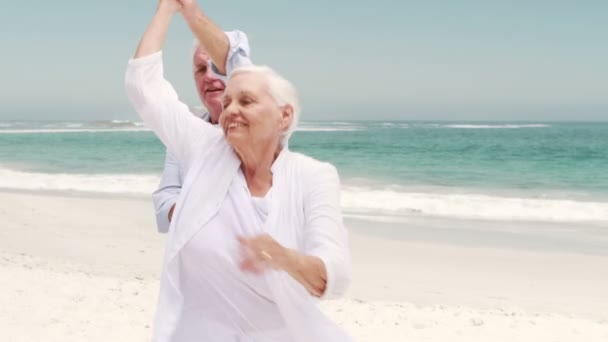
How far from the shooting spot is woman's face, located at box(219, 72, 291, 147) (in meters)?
2.10

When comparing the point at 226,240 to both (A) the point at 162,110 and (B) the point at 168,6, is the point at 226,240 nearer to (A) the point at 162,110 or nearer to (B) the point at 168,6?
(A) the point at 162,110

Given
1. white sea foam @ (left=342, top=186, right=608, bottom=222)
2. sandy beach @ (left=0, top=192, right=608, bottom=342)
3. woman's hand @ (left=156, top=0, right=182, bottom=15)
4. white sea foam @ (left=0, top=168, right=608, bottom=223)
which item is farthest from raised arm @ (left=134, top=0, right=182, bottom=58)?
white sea foam @ (left=342, top=186, right=608, bottom=222)

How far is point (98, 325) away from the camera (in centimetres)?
630

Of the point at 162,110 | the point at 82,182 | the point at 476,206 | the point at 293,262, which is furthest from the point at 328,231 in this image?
the point at 82,182

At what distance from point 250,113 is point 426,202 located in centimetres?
1416

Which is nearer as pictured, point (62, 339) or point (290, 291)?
point (290, 291)

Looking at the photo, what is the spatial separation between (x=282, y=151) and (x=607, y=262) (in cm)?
868

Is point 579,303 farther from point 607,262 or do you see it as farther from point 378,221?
point 378,221

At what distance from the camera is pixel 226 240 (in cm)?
211

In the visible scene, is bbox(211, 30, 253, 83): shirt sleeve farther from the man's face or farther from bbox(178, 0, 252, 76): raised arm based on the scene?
the man's face

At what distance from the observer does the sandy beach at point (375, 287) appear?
6371 millimetres

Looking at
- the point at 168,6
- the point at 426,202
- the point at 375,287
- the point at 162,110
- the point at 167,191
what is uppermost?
the point at 168,6

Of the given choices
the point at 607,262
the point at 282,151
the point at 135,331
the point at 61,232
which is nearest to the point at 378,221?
the point at 607,262

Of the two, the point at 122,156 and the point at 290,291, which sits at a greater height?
the point at 290,291
